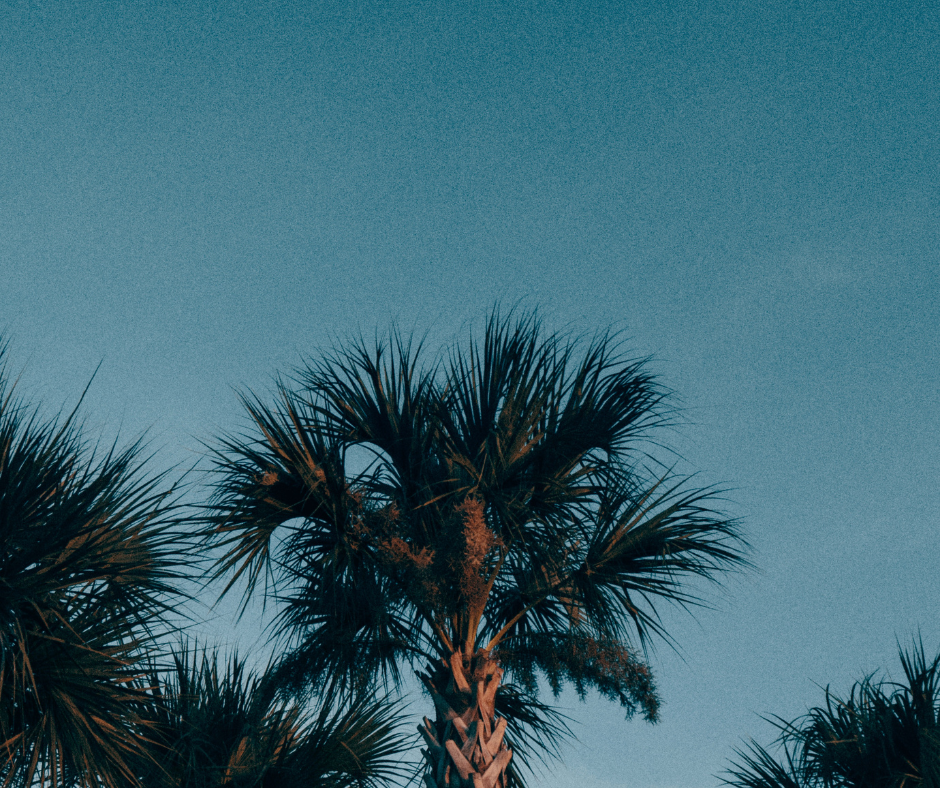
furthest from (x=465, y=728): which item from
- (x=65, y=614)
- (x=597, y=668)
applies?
(x=65, y=614)

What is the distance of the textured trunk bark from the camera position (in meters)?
7.25

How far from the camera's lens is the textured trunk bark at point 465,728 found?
23.8 ft

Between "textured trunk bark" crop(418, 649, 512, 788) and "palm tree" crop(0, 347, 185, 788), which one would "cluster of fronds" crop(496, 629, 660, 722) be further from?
"palm tree" crop(0, 347, 185, 788)

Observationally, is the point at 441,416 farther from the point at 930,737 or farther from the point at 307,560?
the point at 930,737

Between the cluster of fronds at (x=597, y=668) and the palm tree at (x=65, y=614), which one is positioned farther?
the cluster of fronds at (x=597, y=668)

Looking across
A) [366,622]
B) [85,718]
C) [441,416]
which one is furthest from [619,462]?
[85,718]

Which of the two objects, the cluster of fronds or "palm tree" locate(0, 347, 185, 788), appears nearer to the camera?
"palm tree" locate(0, 347, 185, 788)

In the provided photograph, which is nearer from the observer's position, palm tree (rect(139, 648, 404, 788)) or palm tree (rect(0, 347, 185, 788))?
palm tree (rect(0, 347, 185, 788))

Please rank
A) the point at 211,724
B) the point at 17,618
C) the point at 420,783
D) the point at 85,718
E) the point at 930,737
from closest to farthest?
the point at 17,618, the point at 85,718, the point at 930,737, the point at 420,783, the point at 211,724

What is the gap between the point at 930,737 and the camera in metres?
6.93

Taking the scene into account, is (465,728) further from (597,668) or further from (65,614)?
(65,614)

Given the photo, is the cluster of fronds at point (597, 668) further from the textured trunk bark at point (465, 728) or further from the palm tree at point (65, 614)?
the palm tree at point (65, 614)

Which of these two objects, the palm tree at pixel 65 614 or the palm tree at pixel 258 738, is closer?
the palm tree at pixel 65 614

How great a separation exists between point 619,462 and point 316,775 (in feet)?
13.2
